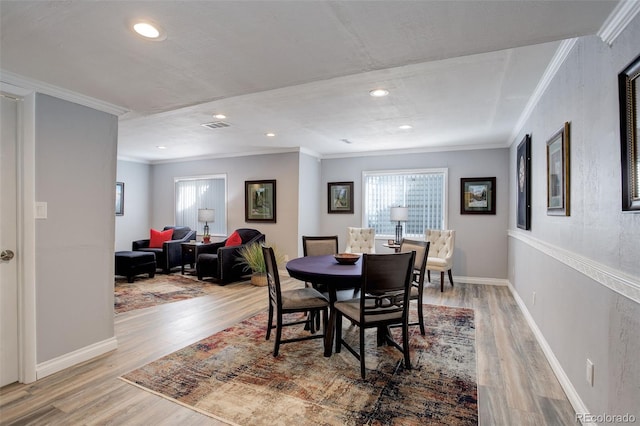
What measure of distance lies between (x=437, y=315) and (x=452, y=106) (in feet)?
7.83

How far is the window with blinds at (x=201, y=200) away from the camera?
23.7 ft

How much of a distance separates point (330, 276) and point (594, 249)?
1676 millimetres

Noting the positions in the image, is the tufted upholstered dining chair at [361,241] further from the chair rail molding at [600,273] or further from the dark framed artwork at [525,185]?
the chair rail molding at [600,273]

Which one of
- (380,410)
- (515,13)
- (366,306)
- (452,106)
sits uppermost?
(452,106)

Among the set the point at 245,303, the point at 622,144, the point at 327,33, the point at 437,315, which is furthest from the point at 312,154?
the point at 622,144

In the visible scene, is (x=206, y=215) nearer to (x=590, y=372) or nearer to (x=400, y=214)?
(x=400, y=214)

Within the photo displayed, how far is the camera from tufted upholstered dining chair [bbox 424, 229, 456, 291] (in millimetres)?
5199

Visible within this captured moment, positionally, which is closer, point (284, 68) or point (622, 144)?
point (622, 144)

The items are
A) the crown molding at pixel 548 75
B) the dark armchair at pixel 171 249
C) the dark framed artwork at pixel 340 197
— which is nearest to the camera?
the crown molding at pixel 548 75

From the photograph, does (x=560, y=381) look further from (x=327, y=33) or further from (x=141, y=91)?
(x=141, y=91)

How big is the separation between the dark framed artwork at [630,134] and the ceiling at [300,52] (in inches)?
13.4

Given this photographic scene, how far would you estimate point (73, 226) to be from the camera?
8.89 ft

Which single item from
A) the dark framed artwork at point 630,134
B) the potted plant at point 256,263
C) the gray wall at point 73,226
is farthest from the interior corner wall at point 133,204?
the dark framed artwork at point 630,134

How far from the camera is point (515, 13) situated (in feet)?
5.06
